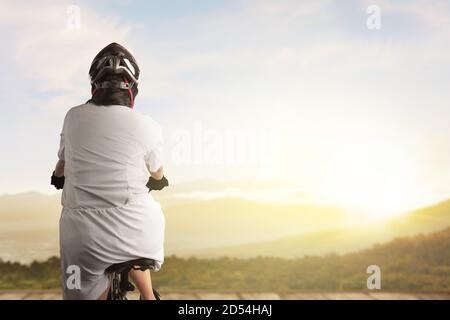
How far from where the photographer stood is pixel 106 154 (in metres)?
2.15

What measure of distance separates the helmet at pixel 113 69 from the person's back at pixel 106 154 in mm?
85

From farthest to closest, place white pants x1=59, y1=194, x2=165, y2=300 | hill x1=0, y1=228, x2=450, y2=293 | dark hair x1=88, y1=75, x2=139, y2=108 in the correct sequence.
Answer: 1. hill x1=0, y1=228, x2=450, y2=293
2. dark hair x1=88, y1=75, x2=139, y2=108
3. white pants x1=59, y1=194, x2=165, y2=300

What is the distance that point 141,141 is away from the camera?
219 centimetres

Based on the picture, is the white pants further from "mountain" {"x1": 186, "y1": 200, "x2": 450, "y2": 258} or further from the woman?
"mountain" {"x1": 186, "y1": 200, "x2": 450, "y2": 258}

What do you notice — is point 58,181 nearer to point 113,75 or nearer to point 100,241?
point 100,241

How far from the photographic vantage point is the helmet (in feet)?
7.18

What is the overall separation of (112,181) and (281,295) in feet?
10.5

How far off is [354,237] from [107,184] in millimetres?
4346

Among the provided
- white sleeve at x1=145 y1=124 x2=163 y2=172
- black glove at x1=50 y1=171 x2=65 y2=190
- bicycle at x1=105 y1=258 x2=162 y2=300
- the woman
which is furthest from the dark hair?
bicycle at x1=105 y1=258 x2=162 y2=300

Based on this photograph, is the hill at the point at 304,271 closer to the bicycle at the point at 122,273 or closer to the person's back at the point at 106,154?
the bicycle at the point at 122,273

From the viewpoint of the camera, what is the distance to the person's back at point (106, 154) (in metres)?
2.12

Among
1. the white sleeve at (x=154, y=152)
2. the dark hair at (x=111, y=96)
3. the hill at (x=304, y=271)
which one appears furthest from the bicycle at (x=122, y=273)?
the hill at (x=304, y=271)
